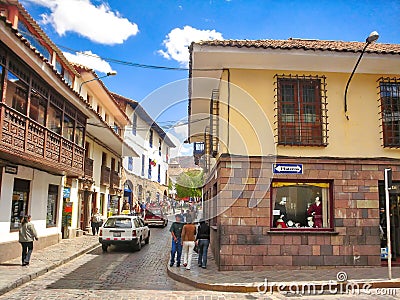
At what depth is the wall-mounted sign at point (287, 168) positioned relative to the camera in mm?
10656

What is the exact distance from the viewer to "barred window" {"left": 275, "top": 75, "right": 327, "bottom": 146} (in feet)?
35.8

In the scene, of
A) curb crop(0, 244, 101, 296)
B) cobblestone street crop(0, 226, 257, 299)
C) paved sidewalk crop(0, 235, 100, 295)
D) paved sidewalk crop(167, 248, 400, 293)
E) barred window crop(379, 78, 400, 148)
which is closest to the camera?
cobblestone street crop(0, 226, 257, 299)

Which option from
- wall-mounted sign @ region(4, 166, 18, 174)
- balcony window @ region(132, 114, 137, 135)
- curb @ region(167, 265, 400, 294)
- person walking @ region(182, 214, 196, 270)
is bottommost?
curb @ region(167, 265, 400, 294)

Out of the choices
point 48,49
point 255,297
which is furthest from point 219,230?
point 48,49

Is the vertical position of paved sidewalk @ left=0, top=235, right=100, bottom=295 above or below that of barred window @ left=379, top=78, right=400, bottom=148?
below

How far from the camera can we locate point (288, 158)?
10680 millimetres

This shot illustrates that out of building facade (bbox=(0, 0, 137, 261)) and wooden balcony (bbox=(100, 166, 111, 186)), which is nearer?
building facade (bbox=(0, 0, 137, 261))

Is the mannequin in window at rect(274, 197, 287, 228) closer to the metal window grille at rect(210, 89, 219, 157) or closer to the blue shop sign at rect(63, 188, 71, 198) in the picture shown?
the metal window grille at rect(210, 89, 219, 157)

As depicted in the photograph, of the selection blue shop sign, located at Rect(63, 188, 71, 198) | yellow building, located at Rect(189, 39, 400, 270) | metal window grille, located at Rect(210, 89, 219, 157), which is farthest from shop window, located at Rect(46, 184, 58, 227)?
yellow building, located at Rect(189, 39, 400, 270)

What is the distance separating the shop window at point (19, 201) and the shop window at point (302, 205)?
850cm

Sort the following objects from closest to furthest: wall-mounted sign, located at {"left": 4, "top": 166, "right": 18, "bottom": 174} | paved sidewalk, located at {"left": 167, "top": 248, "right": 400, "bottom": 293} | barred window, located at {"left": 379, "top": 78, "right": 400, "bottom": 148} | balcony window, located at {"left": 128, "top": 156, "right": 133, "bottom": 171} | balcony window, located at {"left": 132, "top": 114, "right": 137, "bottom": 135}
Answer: paved sidewalk, located at {"left": 167, "top": 248, "right": 400, "bottom": 293}, barred window, located at {"left": 379, "top": 78, "right": 400, "bottom": 148}, wall-mounted sign, located at {"left": 4, "top": 166, "right": 18, "bottom": 174}, balcony window, located at {"left": 128, "top": 156, "right": 133, "bottom": 171}, balcony window, located at {"left": 132, "top": 114, "right": 137, "bottom": 135}

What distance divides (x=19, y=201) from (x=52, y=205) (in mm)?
3358

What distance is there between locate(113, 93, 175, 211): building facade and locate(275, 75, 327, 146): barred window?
60.5 feet

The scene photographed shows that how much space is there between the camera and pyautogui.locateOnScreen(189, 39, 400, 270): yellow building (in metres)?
10.3
